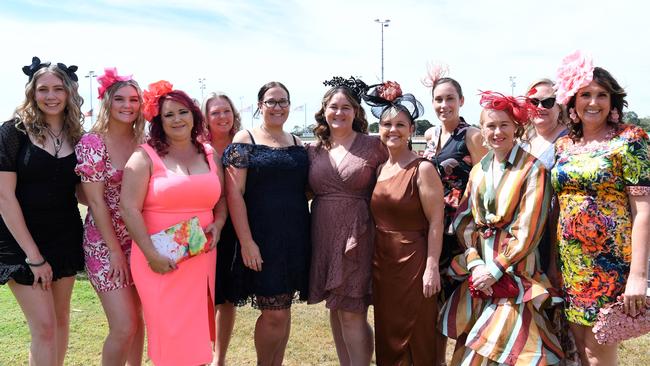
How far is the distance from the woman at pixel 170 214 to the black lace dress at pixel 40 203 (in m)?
0.50

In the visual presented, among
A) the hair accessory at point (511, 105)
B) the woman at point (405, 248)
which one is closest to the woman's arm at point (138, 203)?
the woman at point (405, 248)

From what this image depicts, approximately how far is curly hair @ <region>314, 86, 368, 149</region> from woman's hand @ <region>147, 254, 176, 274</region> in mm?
1499

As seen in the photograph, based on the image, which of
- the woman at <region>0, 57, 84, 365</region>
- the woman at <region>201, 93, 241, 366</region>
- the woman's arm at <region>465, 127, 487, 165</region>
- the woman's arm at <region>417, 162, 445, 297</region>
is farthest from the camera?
→ the woman at <region>201, 93, 241, 366</region>

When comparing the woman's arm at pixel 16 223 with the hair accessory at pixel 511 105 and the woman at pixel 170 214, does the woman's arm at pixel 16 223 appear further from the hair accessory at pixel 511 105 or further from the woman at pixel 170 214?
the hair accessory at pixel 511 105

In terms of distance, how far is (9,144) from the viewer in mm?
3441

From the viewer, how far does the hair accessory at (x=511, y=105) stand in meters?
3.46

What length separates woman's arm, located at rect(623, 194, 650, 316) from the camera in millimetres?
3041

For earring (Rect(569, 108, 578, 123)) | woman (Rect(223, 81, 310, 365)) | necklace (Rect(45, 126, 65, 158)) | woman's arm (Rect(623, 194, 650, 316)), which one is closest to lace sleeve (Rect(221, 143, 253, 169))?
woman (Rect(223, 81, 310, 365))

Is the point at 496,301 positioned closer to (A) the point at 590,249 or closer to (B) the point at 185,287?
(A) the point at 590,249

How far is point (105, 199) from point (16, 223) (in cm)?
56

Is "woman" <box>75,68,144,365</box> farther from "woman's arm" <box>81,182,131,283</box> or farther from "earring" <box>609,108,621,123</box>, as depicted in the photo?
"earring" <box>609,108,621,123</box>

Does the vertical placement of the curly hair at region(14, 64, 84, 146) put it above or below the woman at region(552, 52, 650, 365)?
above

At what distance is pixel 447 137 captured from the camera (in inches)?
169

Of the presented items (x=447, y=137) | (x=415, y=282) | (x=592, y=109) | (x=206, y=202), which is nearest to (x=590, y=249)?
(x=592, y=109)
